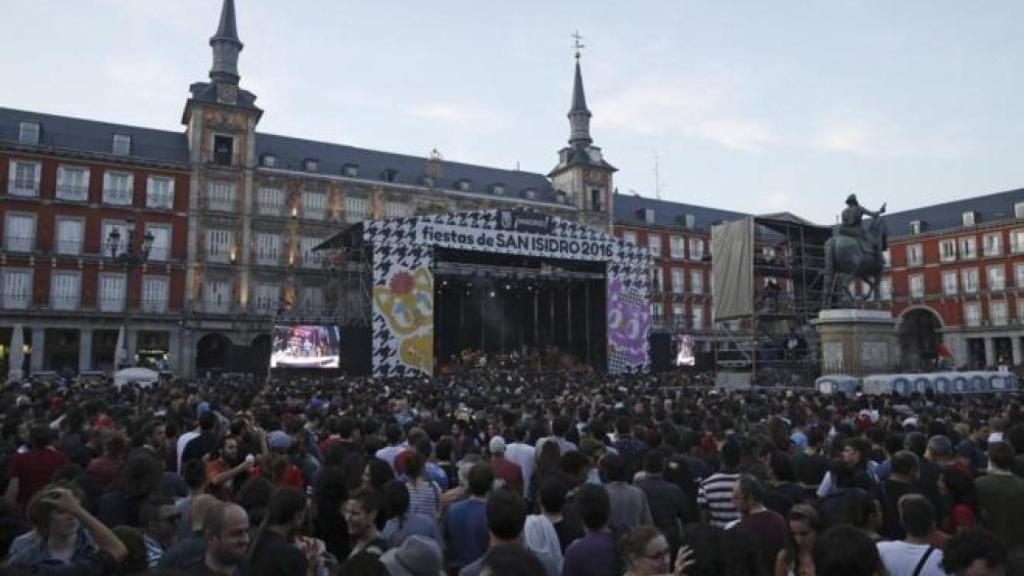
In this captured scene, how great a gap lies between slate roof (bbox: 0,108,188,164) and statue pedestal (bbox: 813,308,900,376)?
121 feet

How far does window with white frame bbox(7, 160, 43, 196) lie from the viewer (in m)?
39.1

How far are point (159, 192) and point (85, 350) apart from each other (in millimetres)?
9899

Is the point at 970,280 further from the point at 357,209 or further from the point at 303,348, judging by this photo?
the point at 303,348

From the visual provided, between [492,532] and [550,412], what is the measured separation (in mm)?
8540

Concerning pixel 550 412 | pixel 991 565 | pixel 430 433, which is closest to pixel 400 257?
pixel 550 412

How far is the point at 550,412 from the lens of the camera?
12.3 meters

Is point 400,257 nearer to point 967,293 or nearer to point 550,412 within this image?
point 550,412

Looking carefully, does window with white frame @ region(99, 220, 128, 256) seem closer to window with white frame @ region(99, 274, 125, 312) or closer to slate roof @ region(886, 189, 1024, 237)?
window with white frame @ region(99, 274, 125, 312)

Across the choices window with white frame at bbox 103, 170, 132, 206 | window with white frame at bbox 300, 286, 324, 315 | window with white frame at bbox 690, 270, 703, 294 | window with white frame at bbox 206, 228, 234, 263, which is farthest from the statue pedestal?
window with white frame at bbox 103, 170, 132, 206

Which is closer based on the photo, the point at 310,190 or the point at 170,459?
the point at 170,459

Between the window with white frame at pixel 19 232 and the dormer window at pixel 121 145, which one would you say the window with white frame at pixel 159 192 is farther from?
the window with white frame at pixel 19 232

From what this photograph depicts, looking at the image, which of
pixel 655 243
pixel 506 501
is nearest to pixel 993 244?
pixel 655 243

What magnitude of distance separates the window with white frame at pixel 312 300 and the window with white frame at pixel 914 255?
154 ft

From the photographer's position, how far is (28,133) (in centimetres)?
4034
